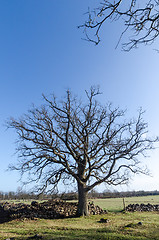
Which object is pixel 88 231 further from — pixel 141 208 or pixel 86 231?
pixel 141 208

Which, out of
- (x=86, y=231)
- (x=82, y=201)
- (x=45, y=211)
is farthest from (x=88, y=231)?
(x=45, y=211)

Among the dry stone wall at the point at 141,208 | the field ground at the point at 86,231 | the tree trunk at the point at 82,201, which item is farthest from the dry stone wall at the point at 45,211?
the dry stone wall at the point at 141,208

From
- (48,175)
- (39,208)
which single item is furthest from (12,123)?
(39,208)

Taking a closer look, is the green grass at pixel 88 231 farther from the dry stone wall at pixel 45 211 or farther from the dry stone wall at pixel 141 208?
the dry stone wall at pixel 141 208

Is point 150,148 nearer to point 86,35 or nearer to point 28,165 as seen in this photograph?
point 28,165

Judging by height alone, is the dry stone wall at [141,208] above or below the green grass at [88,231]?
below

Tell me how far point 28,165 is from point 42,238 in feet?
27.2

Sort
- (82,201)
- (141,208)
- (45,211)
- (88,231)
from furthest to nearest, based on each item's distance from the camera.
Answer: (141,208) → (45,211) → (82,201) → (88,231)

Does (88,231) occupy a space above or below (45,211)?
above

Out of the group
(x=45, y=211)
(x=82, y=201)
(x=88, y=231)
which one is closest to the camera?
(x=88, y=231)

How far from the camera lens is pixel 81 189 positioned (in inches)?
611

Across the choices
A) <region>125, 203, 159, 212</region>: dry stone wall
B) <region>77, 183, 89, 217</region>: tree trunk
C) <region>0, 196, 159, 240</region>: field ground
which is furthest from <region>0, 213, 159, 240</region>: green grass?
<region>125, 203, 159, 212</region>: dry stone wall

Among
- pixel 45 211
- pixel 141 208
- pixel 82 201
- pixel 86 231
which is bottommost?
pixel 141 208

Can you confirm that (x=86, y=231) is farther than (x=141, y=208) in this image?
No
